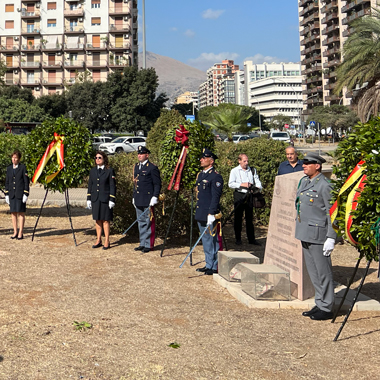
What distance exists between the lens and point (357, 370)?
4.43m

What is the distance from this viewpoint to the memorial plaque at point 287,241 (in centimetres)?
653

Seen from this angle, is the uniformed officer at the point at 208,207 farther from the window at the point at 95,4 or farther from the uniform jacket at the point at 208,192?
the window at the point at 95,4

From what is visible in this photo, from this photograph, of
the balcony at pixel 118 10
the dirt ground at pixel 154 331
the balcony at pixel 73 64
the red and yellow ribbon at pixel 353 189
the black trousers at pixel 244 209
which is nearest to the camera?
the dirt ground at pixel 154 331

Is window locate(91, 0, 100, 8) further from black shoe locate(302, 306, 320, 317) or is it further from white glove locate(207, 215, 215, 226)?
black shoe locate(302, 306, 320, 317)

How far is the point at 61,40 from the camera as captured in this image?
84.6 meters

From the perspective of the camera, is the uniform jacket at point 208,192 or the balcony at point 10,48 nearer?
→ the uniform jacket at point 208,192

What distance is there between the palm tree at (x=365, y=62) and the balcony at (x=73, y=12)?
2601 inches

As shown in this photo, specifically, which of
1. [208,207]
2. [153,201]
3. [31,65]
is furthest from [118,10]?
[208,207]

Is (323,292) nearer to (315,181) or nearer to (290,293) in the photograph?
(290,293)

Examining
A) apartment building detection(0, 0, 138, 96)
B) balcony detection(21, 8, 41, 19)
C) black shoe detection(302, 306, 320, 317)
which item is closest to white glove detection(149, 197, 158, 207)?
black shoe detection(302, 306, 320, 317)

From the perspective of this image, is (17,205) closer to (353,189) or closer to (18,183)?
(18,183)

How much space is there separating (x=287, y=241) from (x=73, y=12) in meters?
83.8

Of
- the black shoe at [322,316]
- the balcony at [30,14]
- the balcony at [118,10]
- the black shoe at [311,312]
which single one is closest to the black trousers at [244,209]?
the black shoe at [311,312]

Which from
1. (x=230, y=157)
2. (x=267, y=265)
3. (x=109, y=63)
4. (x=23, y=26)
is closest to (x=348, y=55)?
(x=230, y=157)
